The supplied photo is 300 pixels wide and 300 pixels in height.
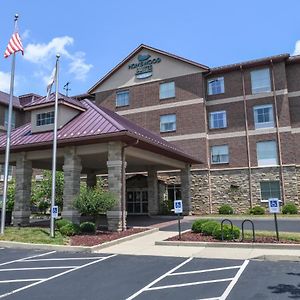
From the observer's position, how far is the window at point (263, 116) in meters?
31.1

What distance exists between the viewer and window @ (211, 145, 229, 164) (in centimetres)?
3234

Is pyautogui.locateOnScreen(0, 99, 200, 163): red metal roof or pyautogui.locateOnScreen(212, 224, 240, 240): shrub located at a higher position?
pyautogui.locateOnScreen(0, 99, 200, 163): red metal roof

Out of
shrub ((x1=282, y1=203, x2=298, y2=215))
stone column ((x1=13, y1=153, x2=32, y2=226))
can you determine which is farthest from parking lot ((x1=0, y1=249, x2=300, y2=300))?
shrub ((x1=282, y1=203, x2=298, y2=215))

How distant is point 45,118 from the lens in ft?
70.4

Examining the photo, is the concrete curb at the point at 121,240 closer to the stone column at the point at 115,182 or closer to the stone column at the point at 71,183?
the stone column at the point at 115,182

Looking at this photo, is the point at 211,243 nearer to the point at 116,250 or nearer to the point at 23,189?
the point at 116,250

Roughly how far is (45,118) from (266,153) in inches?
726

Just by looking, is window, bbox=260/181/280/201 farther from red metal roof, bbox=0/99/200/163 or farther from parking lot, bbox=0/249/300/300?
parking lot, bbox=0/249/300/300

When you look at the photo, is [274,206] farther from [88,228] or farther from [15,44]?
[15,44]

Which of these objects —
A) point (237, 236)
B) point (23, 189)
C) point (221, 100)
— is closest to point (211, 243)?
point (237, 236)

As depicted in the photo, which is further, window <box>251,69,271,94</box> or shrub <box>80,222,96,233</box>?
window <box>251,69,271,94</box>

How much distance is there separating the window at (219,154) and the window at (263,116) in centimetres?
338

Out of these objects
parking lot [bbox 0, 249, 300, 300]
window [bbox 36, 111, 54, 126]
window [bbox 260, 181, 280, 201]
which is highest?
window [bbox 36, 111, 54, 126]

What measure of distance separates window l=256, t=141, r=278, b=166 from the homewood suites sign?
12351 mm
